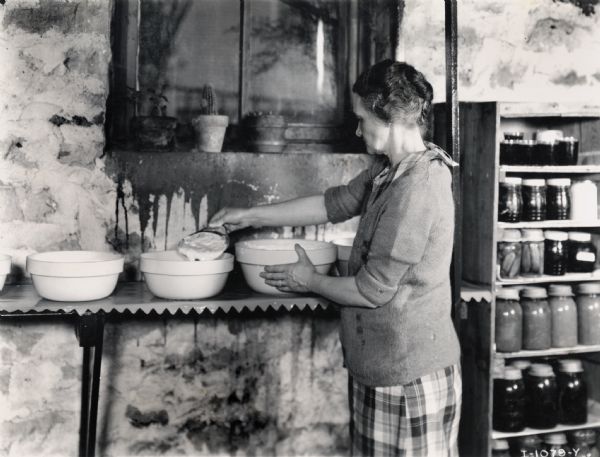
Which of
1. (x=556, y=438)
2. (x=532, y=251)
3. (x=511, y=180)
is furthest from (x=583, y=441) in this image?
(x=511, y=180)

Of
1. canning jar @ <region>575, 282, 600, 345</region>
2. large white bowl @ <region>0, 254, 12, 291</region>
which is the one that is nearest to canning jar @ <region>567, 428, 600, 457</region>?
canning jar @ <region>575, 282, 600, 345</region>

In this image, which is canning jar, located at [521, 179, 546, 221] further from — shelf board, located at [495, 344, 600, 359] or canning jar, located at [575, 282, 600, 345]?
shelf board, located at [495, 344, 600, 359]

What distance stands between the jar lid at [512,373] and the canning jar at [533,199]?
656mm

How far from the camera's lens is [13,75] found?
265cm

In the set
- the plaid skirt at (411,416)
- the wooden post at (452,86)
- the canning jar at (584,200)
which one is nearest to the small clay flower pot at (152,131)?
the wooden post at (452,86)

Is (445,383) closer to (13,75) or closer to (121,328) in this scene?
(121,328)

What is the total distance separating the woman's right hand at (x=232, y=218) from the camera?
266 centimetres

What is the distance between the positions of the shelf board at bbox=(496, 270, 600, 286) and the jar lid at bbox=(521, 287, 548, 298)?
4 centimetres

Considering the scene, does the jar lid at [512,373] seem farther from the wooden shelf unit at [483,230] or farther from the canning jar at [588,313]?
the canning jar at [588,313]

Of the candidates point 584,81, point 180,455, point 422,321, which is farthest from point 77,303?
point 584,81

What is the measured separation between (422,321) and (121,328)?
143cm

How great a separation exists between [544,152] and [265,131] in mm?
1227

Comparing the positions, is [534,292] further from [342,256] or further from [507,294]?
[342,256]

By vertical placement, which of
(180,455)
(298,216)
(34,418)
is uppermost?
(298,216)
